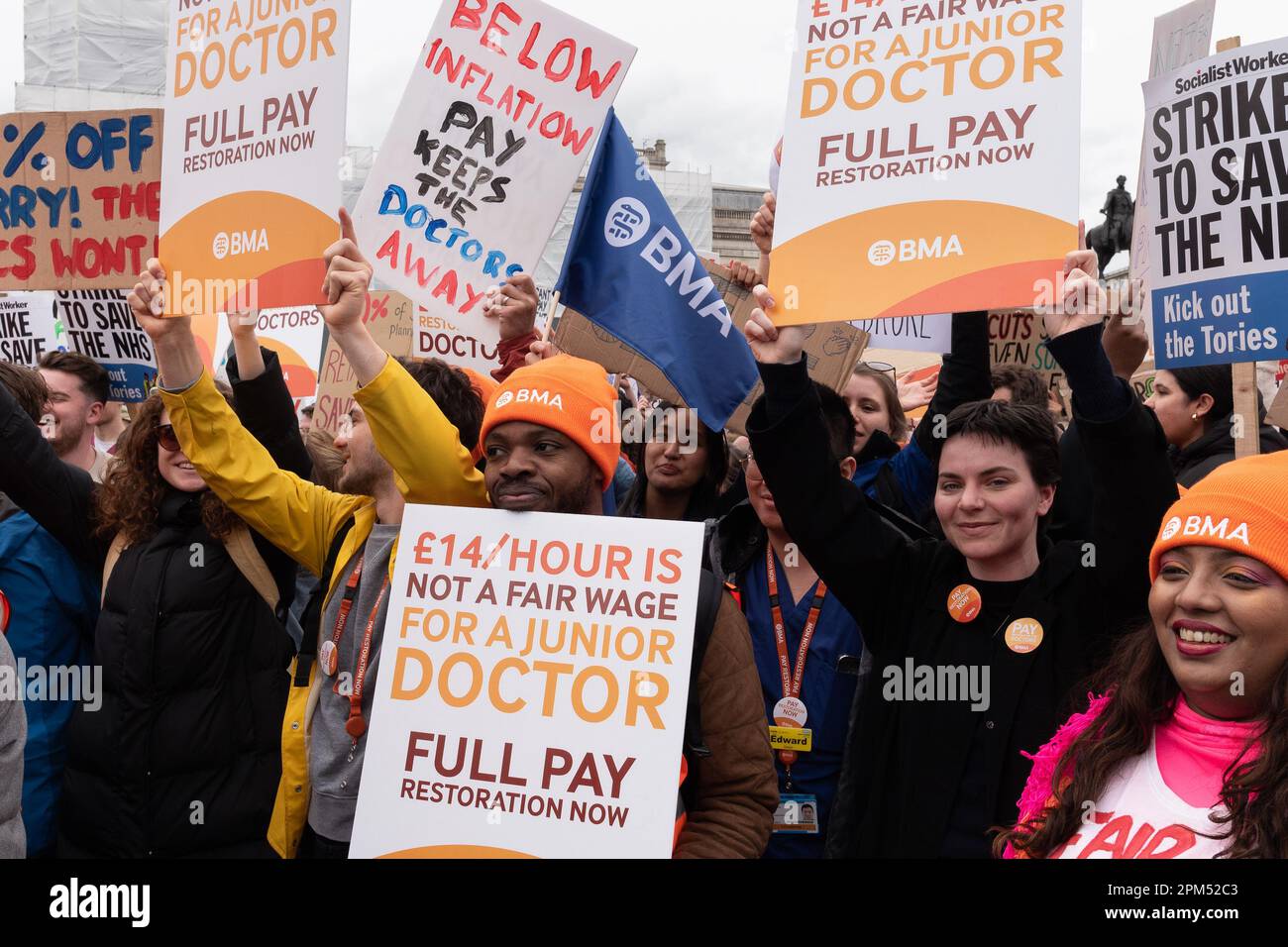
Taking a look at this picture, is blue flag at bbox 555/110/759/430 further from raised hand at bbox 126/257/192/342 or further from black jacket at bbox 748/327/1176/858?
raised hand at bbox 126/257/192/342

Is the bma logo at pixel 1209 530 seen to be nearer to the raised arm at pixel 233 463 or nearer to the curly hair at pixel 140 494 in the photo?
the raised arm at pixel 233 463

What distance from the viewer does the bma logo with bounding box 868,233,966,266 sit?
284 cm

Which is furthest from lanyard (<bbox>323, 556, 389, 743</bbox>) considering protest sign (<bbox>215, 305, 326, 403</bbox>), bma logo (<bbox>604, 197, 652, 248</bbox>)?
protest sign (<bbox>215, 305, 326, 403</bbox>)

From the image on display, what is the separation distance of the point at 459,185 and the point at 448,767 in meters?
2.12

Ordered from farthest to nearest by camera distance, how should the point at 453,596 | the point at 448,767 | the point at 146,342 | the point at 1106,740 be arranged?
1. the point at 146,342
2. the point at 453,596
3. the point at 448,767
4. the point at 1106,740

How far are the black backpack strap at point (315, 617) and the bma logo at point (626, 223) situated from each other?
1568 mm

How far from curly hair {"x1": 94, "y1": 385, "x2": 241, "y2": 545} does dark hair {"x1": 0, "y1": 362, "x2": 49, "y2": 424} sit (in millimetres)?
626

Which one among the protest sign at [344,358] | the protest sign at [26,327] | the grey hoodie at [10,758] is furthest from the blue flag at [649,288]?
the protest sign at [26,327]

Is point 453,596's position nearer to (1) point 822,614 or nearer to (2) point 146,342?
(1) point 822,614

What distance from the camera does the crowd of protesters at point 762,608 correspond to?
2.24 m

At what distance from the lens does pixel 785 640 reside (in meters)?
3.50

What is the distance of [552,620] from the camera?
2627mm

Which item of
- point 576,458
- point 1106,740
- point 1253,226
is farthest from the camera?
point 1253,226

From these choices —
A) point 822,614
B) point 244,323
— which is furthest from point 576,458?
point 244,323
